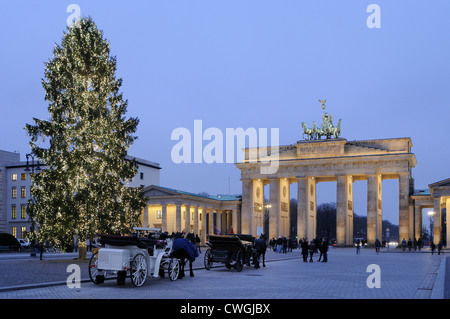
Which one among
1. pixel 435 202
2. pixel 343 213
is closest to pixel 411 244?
pixel 435 202

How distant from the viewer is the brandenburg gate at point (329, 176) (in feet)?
259

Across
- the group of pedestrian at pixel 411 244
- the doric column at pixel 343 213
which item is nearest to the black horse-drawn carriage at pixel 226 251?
the group of pedestrian at pixel 411 244

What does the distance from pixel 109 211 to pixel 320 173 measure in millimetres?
56523

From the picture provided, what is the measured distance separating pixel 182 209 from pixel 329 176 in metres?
23.7

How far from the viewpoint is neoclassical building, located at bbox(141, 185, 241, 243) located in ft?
275

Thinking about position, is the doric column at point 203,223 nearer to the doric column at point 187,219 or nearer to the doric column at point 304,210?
the doric column at point 187,219

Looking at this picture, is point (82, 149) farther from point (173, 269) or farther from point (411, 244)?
point (411, 244)

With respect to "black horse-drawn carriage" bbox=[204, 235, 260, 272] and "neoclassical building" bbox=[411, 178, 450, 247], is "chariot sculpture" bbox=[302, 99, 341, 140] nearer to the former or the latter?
"neoclassical building" bbox=[411, 178, 450, 247]

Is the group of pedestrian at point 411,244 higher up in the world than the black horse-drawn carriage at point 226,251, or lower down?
lower down

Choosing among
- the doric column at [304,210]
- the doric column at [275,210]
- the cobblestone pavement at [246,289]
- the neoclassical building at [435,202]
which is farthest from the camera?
the doric column at [275,210]

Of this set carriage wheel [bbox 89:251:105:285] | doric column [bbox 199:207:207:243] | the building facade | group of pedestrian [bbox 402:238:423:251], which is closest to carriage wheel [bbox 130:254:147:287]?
carriage wheel [bbox 89:251:105:285]

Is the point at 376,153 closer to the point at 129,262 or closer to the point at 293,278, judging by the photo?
the point at 293,278

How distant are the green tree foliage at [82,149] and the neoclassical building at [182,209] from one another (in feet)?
153
